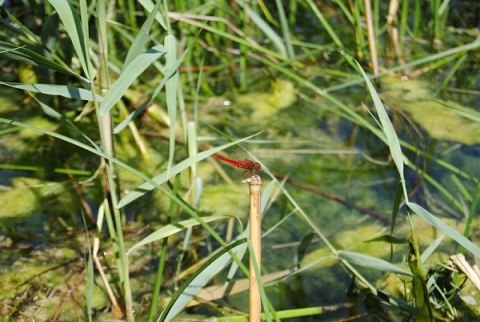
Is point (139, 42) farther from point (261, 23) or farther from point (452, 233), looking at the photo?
point (261, 23)

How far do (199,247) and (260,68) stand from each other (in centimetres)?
87

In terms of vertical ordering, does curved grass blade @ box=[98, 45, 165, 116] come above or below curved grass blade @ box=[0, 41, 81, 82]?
below

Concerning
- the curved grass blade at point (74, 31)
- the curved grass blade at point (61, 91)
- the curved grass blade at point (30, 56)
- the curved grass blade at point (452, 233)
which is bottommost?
the curved grass blade at point (452, 233)

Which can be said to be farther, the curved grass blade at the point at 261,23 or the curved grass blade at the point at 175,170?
the curved grass blade at the point at 261,23

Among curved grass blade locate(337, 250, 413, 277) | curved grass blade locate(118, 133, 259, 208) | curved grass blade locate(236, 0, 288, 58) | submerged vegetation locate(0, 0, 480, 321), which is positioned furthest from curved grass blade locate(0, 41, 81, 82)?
curved grass blade locate(236, 0, 288, 58)

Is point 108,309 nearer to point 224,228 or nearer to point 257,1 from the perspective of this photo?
point 224,228

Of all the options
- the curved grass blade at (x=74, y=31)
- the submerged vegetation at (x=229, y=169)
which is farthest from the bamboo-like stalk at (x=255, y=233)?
the curved grass blade at (x=74, y=31)

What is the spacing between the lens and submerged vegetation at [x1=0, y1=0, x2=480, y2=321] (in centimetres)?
113

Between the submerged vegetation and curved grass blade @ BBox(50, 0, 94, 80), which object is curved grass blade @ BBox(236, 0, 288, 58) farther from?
curved grass blade @ BBox(50, 0, 94, 80)

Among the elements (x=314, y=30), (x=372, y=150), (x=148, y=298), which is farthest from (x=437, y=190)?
(x=314, y=30)

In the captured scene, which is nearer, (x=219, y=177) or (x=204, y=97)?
(x=219, y=177)

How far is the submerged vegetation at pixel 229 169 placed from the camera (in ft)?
3.71

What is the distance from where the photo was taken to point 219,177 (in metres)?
1.78

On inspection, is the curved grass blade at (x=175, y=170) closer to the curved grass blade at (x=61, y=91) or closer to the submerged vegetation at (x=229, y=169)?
the submerged vegetation at (x=229, y=169)
